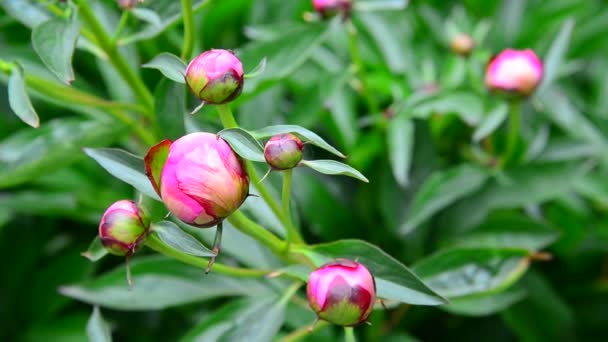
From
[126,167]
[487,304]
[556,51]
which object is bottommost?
[487,304]

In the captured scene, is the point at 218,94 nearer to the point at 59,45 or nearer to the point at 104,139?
the point at 59,45

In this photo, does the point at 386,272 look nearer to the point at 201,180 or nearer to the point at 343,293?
the point at 343,293

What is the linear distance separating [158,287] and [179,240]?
340 mm

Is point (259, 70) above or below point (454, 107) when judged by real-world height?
above

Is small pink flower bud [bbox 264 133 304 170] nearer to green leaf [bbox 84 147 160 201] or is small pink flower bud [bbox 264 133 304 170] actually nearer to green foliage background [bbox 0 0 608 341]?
green leaf [bbox 84 147 160 201]

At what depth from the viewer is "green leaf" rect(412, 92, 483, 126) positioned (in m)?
0.95

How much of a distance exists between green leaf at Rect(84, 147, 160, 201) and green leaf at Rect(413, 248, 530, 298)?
316 mm

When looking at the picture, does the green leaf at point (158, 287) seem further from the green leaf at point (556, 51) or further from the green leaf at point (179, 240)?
the green leaf at point (556, 51)

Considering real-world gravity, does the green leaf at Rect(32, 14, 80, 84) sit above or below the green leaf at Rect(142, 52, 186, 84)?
below

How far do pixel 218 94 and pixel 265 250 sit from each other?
1.24 ft

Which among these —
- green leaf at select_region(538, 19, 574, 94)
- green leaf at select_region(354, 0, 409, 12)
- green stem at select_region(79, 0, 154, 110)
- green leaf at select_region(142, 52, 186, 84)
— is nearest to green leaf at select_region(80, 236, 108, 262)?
green leaf at select_region(142, 52, 186, 84)

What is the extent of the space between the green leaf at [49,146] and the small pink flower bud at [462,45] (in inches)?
17.8

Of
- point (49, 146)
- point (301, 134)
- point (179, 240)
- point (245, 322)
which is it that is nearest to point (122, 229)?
point (179, 240)

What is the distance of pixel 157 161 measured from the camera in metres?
0.55
